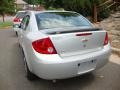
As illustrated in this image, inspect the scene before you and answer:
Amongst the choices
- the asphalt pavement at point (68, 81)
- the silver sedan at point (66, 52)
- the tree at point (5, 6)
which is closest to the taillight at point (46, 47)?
the silver sedan at point (66, 52)

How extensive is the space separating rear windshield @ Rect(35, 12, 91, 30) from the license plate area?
116cm

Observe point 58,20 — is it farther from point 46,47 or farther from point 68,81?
point 68,81

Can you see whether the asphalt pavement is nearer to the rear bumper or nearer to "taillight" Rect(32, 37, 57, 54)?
the rear bumper

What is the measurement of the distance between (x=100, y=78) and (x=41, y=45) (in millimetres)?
1885

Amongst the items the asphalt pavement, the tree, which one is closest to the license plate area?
the asphalt pavement

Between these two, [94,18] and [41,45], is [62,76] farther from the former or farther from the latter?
[94,18]

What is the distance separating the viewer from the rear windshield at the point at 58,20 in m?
5.15

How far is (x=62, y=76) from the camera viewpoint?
4.28m

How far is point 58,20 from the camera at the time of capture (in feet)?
17.6

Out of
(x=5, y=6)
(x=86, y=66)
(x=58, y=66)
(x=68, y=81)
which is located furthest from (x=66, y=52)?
(x=5, y=6)

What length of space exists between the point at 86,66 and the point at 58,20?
1.47m

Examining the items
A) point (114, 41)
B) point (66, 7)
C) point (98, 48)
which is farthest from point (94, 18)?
point (98, 48)

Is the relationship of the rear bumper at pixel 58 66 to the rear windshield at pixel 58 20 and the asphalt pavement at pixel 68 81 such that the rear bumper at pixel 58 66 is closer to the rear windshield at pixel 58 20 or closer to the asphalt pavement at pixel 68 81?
the asphalt pavement at pixel 68 81

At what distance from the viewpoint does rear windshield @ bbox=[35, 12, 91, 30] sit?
5.15 m
